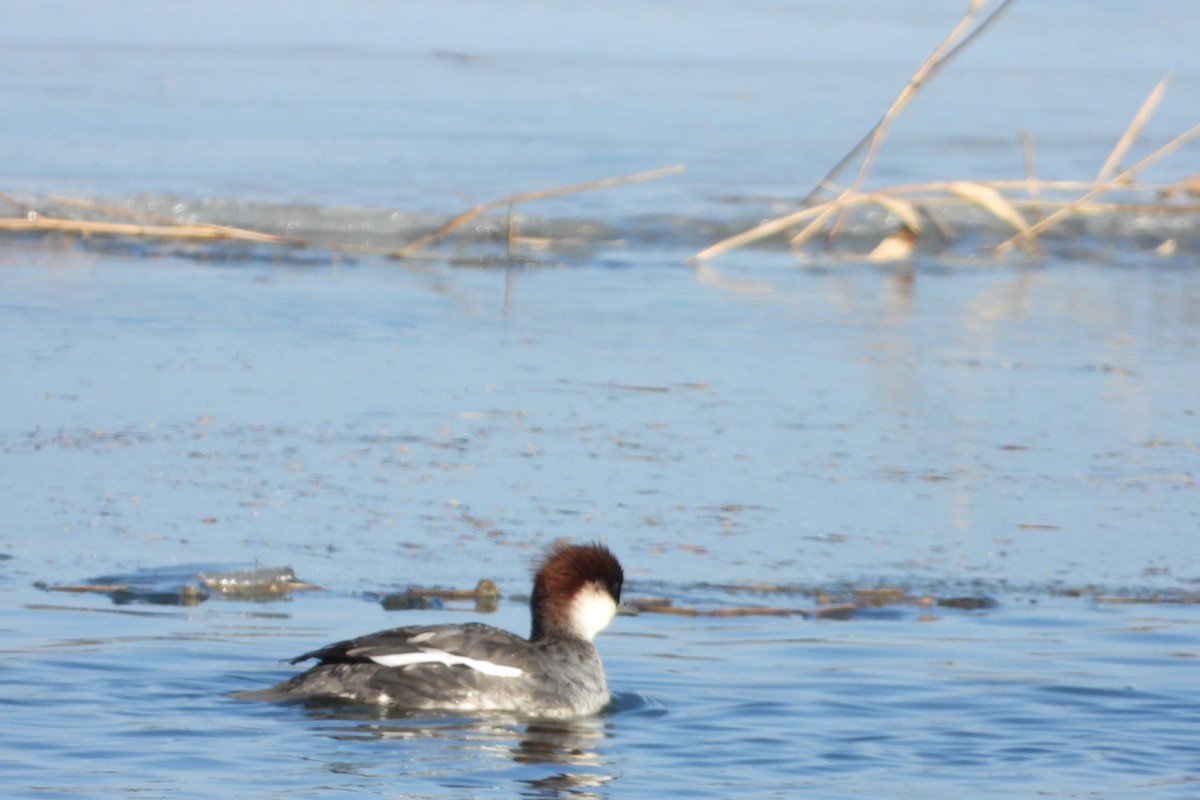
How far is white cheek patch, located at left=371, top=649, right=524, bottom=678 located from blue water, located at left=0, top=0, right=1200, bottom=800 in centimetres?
15

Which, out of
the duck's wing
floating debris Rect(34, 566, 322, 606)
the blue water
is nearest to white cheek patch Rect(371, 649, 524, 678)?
the duck's wing

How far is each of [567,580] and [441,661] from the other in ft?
1.74

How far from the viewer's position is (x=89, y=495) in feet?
22.0

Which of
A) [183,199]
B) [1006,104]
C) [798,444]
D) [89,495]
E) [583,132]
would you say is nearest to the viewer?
[89,495]

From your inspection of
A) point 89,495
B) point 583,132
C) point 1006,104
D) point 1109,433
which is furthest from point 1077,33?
point 89,495

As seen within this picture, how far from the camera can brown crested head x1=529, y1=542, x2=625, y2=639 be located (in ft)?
18.2

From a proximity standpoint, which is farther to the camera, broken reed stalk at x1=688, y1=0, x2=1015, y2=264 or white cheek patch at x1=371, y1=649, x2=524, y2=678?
broken reed stalk at x1=688, y1=0, x2=1015, y2=264

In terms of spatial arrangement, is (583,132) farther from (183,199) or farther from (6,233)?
(6,233)

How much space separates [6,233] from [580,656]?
6747 millimetres

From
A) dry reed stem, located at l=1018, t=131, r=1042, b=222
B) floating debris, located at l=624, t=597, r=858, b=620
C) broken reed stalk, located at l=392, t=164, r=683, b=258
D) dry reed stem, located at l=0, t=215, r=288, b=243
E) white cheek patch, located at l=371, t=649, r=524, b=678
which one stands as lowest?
white cheek patch, located at l=371, t=649, r=524, b=678

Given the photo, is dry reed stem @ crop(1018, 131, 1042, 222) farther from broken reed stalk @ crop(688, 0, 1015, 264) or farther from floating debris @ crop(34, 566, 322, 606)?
floating debris @ crop(34, 566, 322, 606)

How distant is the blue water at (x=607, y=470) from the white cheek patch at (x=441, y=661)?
15 cm

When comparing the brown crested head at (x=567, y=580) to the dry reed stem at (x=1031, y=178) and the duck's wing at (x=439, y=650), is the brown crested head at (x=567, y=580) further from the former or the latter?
the dry reed stem at (x=1031, y=178)

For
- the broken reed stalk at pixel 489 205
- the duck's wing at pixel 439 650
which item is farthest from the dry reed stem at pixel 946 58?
the duck's wing at pixel 439 650
